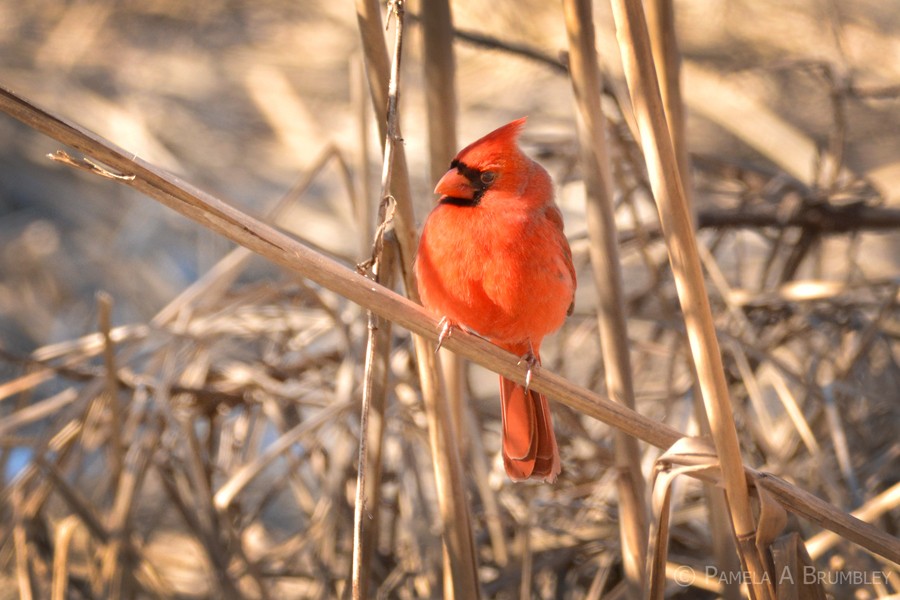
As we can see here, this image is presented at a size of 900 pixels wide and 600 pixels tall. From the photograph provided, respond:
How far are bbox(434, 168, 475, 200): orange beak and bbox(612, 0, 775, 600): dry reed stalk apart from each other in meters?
0.43

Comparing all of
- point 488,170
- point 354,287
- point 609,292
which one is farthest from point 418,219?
point 354,287

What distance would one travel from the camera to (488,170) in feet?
5.08

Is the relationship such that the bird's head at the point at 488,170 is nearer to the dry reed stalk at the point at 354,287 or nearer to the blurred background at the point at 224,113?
the dry reed stalk at the point at 354,287

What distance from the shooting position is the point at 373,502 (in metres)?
1.53

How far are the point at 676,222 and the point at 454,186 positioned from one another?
47cm

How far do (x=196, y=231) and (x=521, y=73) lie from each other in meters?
1.87

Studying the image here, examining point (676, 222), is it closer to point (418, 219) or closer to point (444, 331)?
point (444, 331)

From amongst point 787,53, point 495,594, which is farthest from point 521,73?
point 495,594

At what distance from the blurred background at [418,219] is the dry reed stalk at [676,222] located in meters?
0.77

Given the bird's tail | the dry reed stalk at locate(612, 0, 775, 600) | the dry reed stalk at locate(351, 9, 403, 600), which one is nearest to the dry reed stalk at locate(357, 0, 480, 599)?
the dry reed stalk at locate(351, 9, 403, 600)

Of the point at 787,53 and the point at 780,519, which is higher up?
the point at 787,53

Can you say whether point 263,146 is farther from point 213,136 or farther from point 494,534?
point 494,534

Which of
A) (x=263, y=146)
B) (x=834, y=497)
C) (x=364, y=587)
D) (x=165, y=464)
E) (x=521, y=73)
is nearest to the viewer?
(x=364, y=587)

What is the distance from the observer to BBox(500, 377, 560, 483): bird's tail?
1.56 metres
